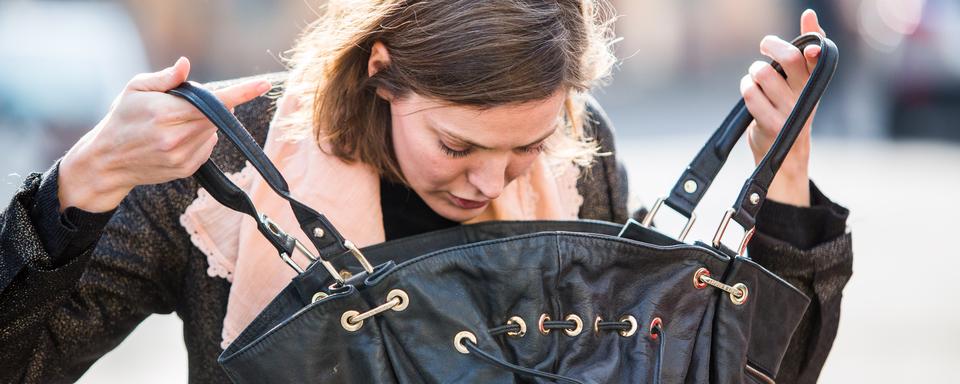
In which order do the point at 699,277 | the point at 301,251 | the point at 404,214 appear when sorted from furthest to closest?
1. the point at 404,214
2. the point at 699,277
3. the point at 301,251

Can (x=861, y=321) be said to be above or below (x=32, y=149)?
above

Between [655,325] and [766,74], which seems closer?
[655,325]

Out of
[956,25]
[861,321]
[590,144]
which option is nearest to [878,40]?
[956,25]

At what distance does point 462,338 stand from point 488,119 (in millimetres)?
421

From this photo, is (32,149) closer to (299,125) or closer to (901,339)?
(901,339)

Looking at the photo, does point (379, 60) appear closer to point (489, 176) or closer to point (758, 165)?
point (489, 176)

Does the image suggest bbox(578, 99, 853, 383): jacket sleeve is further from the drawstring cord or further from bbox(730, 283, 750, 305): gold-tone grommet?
the drawstring cord

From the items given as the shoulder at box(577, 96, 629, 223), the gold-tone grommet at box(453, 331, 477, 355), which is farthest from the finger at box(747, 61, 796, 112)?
the gold-tone grommet at box(453, 331, 477, 355)

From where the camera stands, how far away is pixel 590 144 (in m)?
2.36

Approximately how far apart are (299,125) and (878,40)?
12.2 m

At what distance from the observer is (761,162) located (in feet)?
6.28

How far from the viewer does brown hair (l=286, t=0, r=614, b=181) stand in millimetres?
1979

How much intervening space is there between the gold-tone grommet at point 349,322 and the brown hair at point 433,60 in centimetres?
45

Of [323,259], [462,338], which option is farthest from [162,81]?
[462,338]
